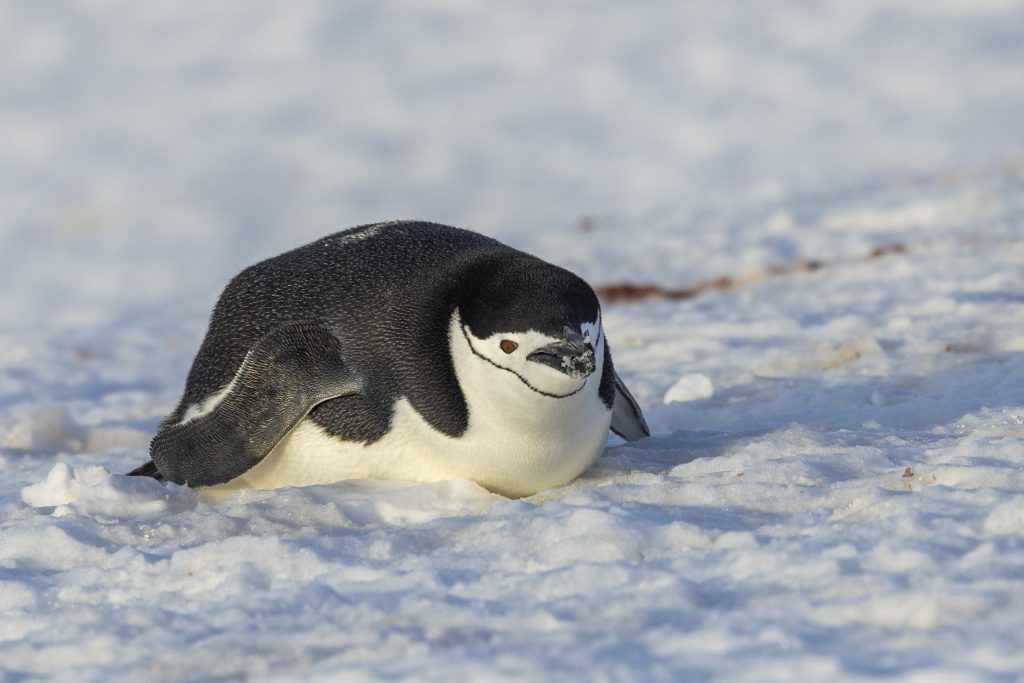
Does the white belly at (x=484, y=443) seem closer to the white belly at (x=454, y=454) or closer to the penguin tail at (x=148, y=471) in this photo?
the white belly at (x=454, y=454)

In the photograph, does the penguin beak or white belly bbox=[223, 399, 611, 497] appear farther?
white belly bbox=[223, 399, 611, 497]

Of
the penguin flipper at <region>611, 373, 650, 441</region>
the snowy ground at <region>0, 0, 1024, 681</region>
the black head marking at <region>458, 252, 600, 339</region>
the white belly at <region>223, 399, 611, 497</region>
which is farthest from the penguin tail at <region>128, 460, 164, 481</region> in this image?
the penguin flipper at <region>611, 373, 650, 441</region>

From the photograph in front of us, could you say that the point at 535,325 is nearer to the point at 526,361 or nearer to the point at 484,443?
the point at 526,361

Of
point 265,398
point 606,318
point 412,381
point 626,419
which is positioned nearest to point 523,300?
point 412,381

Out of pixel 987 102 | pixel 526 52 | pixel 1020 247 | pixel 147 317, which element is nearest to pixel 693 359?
pixel 1020 247

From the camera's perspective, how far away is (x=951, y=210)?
670 cm

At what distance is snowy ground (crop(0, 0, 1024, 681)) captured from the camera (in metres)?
2.22

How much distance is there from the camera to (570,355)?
2.76m

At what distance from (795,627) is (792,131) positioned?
9631mm

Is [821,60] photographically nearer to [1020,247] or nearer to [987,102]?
[987,102]

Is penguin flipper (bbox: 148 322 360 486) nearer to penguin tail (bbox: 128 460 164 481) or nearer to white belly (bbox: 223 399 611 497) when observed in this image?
white belly (bbox: 223 399 611 497)

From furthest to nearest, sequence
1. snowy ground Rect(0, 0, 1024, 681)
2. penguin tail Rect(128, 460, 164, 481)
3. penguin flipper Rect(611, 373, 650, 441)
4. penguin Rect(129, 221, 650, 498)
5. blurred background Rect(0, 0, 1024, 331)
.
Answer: blurred background Rect(0, 0, 1024, 331) → penguin flipper Rect(611, 373, 650, 441) → penguin tail Rect(128, 460, 164, 481) → penguin Rect(129, 221, 650, 498) → snowy ground Rect(0, 0, 1024, 681)

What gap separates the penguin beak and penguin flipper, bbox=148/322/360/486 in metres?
0.45

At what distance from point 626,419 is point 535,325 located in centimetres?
93
